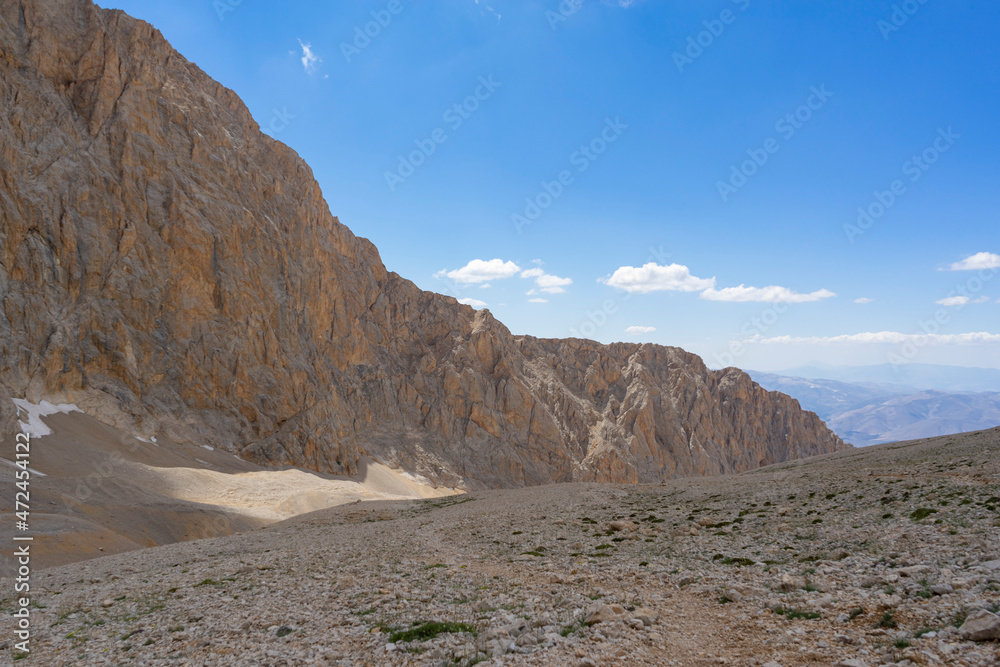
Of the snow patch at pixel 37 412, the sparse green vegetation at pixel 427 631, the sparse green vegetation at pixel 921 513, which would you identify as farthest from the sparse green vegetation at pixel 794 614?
the snow patch at pixel 37 412

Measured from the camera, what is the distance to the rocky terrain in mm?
7977

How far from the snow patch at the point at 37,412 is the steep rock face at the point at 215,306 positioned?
1110 mm

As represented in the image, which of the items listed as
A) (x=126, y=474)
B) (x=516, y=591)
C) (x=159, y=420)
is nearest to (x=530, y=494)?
(x=516, y=591)

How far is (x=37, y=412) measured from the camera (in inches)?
1559

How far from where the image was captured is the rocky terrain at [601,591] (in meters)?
7.98

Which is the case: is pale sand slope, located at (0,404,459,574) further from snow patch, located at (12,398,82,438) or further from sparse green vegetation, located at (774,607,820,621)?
sparse green vegetation, located at (774,607,820,621)

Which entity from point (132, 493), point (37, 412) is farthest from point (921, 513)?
point (37, 412)

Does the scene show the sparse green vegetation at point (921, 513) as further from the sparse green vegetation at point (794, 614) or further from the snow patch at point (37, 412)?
the snow patch at point (37, 412)

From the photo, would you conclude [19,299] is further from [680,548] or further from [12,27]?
[680,548]

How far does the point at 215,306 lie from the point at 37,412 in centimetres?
2252

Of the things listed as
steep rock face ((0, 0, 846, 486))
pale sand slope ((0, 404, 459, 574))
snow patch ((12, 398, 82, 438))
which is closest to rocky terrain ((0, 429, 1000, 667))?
pale sand slope ((0, 404, 459, 574))

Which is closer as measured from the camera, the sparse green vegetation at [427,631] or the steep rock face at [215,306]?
the sparse green vegetation at [427,631]

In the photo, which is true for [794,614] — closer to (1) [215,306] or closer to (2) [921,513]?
(2) [921,513]

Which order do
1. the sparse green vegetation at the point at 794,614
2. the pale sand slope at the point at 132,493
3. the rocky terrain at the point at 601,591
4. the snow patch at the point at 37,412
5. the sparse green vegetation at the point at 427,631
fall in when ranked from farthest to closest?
the snow patch at the point at 37,412
the pale sand slope at the point at 132,493
the sparse green vegetation at the point at 427,631
the sparse green vegetation at the point at 794,614
the rocky terrain at the point at 601,591
